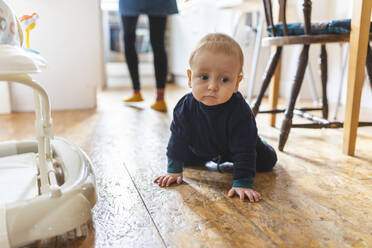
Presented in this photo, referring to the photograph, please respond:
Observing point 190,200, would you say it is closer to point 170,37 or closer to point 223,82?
point 223,82

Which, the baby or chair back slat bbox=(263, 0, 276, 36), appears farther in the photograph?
chair back slat bbox=(263, 0, 276, 36)

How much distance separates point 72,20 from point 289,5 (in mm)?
1305

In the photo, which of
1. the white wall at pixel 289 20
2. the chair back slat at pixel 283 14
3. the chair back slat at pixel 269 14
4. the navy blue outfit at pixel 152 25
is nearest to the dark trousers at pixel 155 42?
the navy blue outfit at pixel 152 25

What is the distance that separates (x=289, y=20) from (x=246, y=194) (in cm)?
174

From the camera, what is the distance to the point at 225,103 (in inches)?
31.9

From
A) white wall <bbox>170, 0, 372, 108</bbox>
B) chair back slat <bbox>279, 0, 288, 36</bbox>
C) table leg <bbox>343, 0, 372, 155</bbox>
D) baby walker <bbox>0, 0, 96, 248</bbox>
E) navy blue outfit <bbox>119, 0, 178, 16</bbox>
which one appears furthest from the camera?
white wall <bbox>170, 0, 372, 108</bbox>

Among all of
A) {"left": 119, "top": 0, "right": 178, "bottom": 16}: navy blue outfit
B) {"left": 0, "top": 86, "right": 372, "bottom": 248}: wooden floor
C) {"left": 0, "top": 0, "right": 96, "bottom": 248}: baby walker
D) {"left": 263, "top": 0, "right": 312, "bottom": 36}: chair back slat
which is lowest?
{"left": 0, "top": 86, "right": 372, "bottom": 248}: wooden floor

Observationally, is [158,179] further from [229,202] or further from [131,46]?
[131,46]

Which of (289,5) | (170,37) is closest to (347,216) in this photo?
(289,5)

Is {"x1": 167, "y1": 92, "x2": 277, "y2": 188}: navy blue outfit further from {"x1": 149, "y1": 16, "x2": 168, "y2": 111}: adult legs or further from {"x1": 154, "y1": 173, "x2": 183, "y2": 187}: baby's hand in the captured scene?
{"x1": 149, "y1": 16, "x2": 168, "y2": 111}: adult legs

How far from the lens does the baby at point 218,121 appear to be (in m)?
0.75

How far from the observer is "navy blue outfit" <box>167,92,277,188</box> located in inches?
31.1

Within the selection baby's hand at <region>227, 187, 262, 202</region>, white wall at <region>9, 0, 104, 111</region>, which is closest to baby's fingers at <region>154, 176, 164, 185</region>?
baby's hand at <region>227, 187, 262, 202</region>

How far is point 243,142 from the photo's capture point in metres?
0.79
